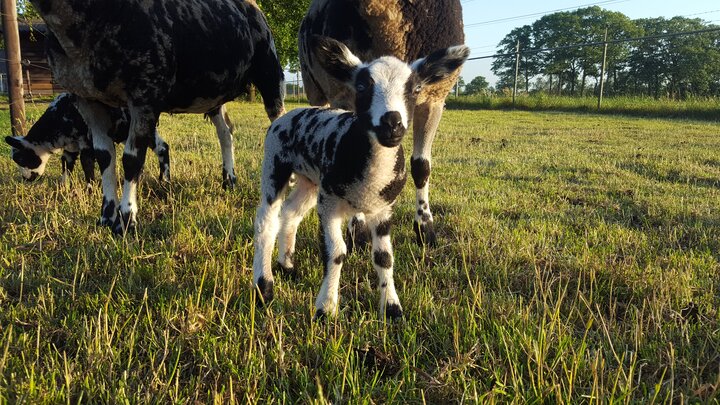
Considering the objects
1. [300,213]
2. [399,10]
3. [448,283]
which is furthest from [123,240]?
[399,10]

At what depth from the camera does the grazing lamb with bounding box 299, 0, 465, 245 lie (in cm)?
396

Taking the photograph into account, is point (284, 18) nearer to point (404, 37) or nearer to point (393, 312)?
point (404, 37)

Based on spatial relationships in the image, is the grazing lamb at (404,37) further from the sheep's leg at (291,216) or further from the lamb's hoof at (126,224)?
the lamb's hoof at (126,224)

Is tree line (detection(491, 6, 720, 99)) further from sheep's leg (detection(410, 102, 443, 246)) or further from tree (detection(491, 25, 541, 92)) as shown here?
sheep's leg (detection(410, 102, 443, 246))

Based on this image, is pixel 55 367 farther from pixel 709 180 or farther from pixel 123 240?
pixel 709 180

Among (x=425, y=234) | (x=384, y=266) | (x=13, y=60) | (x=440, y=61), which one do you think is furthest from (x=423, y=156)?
(x=13, y=60)

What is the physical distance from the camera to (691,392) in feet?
6.92

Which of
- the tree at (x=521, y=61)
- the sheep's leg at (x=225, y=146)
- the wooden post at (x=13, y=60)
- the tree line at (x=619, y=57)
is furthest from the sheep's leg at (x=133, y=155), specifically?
the tree at (x=521, y=61)

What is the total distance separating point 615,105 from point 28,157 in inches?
1190

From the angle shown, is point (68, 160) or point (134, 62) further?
point (68, 160)

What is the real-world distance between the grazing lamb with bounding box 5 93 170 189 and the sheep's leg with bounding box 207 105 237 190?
0.75 meters

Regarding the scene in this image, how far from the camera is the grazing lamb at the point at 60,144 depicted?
6559 mm

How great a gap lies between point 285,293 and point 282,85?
13.2 feet

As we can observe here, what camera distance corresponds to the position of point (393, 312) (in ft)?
9.46
